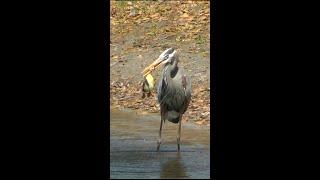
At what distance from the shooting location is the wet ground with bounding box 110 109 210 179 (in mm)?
8188

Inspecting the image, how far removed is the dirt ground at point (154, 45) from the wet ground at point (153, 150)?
2.28 ft

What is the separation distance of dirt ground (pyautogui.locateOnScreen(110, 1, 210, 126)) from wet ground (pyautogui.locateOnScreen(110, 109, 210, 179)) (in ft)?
2.28

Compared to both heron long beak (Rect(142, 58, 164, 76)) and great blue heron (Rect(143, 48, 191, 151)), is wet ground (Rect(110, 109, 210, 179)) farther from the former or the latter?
heron long beak (Rect(142, 58, 164, 76))

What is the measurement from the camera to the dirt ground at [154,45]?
1295 centimetres

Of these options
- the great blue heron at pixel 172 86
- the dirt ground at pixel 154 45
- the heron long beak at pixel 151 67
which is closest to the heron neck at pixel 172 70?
the great blue heron at pixel 172 86

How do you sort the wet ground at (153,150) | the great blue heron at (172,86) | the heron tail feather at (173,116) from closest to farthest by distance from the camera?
the wet ground at (153,150) < the great blue heron at (172,86) < the heron tail feather at (173,116)

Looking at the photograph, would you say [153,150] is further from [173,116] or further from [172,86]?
[172,86]

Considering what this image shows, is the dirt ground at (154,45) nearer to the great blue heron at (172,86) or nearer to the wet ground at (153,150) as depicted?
the wet ground at (153,150)

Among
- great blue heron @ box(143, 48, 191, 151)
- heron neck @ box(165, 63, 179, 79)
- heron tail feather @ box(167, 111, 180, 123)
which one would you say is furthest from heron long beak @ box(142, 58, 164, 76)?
heron tail feather @ box(167, 111, 180, 123)

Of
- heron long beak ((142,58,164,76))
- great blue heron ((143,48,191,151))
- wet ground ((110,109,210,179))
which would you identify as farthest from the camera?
great blue heron ((143,48,191,151))

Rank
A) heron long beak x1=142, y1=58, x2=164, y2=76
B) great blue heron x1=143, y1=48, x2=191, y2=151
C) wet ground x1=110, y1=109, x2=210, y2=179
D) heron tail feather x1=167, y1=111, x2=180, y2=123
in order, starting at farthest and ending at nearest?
heron tail feather x1=167, y1=111, x2=180, y2=123, great blue heron x1=143, y1=48, x2=191, y2=151, heron long beak x1=142, y1=58, x2=164, y2=76, wet ground x1=110, y1=109, x2=210, y2=179
